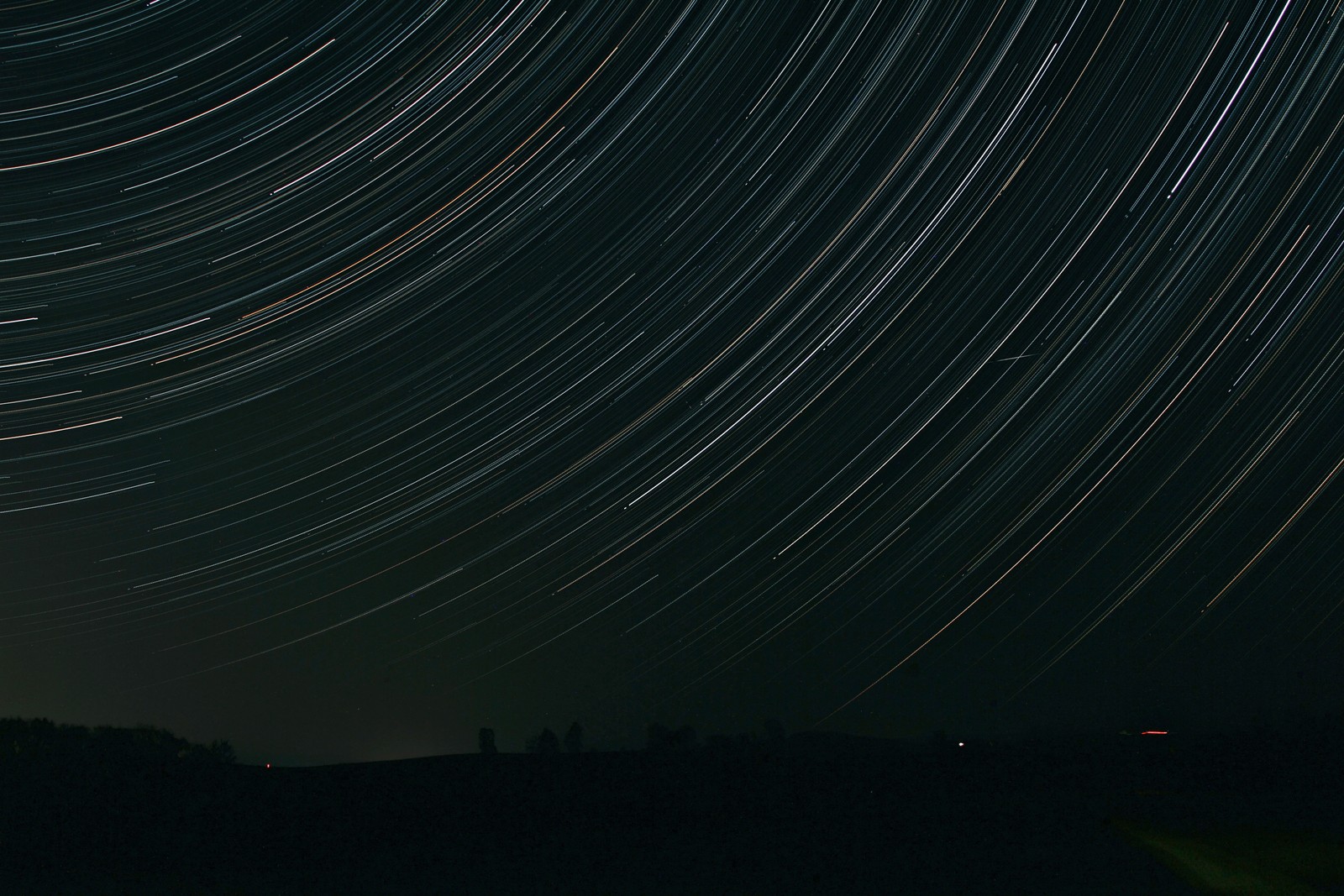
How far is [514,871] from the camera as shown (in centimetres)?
1769

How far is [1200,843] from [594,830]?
41.5ft

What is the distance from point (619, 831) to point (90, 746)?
13.3 m

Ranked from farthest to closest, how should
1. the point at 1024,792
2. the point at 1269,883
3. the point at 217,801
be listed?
the point at 1024,792, the point at 217,801, the point at 1269,883

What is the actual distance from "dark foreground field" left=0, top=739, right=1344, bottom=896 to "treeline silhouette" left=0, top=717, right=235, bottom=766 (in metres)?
0.82

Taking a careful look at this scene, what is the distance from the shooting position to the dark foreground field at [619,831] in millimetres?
16656

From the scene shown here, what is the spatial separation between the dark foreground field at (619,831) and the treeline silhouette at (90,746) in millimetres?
815

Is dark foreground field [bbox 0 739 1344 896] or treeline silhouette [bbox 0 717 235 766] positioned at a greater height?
treeline silhouette [bbox 0 717 235 766]

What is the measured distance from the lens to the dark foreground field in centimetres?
1666

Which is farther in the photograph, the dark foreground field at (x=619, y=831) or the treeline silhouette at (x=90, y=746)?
the treeline silhouette at (x=90, y=746)

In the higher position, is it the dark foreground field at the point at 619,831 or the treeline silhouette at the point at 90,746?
the treeline silhouette at the point at 90,746

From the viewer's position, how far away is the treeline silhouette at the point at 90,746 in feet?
69.2

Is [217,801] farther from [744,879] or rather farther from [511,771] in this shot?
[744,879]

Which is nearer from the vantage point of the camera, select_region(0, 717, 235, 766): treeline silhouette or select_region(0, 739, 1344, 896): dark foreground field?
select_region(0, 739, 1344, 896): dark foreground field

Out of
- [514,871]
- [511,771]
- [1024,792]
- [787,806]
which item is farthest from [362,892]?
[1024,792]
